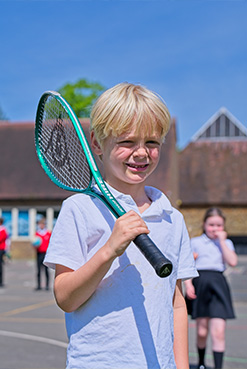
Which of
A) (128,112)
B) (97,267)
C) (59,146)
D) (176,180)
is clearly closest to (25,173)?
(176,180)

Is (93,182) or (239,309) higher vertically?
(93,182)

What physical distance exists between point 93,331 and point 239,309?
35.1 ft

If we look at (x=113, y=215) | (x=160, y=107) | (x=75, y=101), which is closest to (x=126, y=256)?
(x=113, y=215)

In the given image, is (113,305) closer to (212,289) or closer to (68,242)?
(68,242)

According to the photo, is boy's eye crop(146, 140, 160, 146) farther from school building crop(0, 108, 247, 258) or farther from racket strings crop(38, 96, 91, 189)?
school building crop(0, 108, 247, 258)

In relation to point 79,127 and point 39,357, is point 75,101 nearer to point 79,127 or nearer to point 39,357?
point 39,357

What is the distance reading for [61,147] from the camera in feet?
9.55

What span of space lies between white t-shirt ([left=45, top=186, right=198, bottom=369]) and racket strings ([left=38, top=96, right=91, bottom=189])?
0.38 meters

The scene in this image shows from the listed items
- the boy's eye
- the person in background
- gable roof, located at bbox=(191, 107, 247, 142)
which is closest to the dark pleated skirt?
the person in background

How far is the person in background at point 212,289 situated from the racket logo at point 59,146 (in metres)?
3.95

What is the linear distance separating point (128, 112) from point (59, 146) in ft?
2.15

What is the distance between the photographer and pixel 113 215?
243 cm

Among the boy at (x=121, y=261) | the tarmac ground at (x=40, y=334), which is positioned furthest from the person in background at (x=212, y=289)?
the boy at (x=121, y=261)

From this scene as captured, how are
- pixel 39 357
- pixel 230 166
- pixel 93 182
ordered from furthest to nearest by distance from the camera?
pixel 230 166 < pixel 39 357 < pixel 93 182
